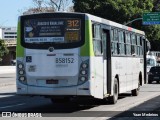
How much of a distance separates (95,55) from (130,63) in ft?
19.5

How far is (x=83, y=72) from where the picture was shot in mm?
15414

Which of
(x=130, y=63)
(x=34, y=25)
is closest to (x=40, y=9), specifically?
(x=130, y=63)

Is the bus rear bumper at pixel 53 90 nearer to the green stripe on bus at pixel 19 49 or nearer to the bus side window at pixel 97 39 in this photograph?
the green stripe on bus at pixel 19 49

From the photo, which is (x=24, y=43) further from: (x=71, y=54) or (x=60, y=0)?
(x=60, y=0)

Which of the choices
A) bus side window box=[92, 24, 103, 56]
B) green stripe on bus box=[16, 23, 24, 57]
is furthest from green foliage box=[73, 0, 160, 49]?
green stripe on bus box=[16, 23, 24, 57]

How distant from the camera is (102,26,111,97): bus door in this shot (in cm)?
1747

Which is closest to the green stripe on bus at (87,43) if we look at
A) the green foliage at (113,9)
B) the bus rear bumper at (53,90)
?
the bus rear bumper at (53,90)

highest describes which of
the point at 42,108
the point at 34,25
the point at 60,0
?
the point at 60,0

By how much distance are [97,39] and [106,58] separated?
4.89ft

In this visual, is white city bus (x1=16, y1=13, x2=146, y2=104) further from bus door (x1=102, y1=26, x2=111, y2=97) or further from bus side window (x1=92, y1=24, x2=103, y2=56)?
bus door (x1=102, y1=26, x2=111, y2=97)

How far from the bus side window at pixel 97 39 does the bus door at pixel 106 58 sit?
520 mm

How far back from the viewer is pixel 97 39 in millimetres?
16500

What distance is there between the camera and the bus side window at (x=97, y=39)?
53.1 ft

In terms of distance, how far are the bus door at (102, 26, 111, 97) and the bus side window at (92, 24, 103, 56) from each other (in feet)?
1.71
